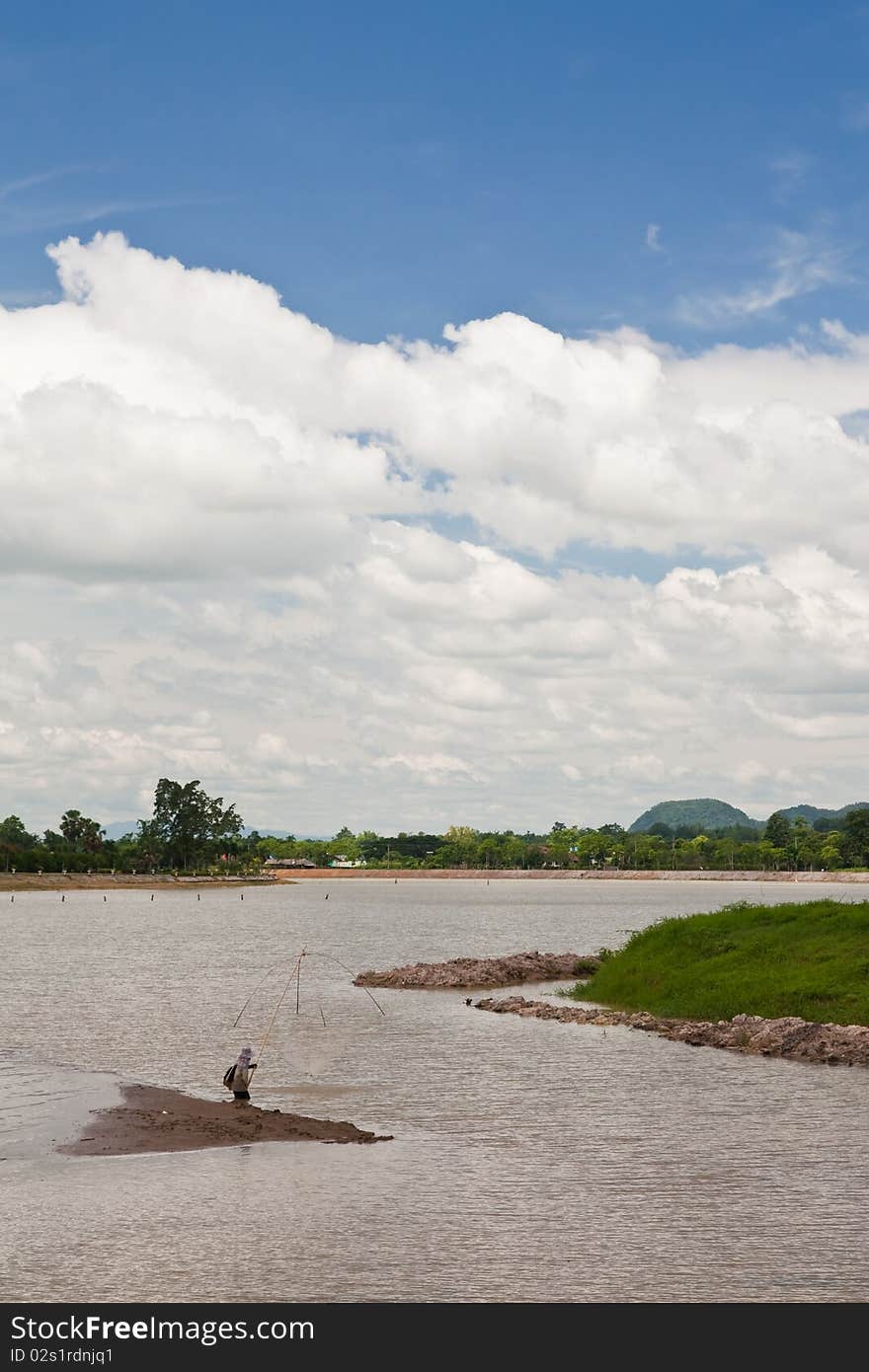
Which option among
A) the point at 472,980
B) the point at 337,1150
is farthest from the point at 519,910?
the point at 337,1150

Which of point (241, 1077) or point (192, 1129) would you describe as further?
point (241, 1077)

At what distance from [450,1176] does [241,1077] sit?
35.3 feet

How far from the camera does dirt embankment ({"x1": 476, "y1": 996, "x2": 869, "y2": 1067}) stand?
44312mm

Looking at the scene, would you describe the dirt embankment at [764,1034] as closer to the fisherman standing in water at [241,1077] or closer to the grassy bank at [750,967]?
the grassy bank at [750,967]

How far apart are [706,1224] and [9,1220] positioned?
44.1 feet

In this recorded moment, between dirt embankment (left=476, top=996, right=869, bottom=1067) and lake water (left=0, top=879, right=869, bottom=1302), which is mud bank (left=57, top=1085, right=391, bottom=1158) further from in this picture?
dirt embankment (left=476, top=996, right=869, bottom=1067)

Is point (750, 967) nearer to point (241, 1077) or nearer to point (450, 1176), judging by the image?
point (241, 1077)

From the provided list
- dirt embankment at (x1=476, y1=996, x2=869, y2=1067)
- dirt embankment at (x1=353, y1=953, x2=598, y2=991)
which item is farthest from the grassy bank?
dirt embankment at (x1=353, y1=953, x2=598, y2=991)

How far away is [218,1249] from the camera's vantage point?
23062mm

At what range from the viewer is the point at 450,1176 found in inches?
1138

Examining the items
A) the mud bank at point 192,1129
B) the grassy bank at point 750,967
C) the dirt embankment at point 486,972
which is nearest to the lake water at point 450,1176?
the mud bank at point 192,1129

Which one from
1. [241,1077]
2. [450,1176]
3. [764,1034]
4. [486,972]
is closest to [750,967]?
[764,1034]
